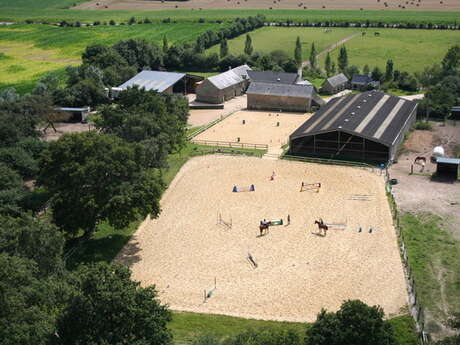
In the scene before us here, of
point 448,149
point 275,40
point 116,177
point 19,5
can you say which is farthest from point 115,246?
point 19,5

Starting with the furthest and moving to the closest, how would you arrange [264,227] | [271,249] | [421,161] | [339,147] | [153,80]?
[153,80], [339,147], [421,161], [264,227], [271,249]

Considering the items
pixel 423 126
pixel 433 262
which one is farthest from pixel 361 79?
pixel 433 262

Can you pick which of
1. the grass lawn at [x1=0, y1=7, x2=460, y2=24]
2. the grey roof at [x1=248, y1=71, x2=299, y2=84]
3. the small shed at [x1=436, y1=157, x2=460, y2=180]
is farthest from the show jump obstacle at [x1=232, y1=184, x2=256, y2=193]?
the grass lawn at [x1=0, y1=7, x2=460, y2=24]

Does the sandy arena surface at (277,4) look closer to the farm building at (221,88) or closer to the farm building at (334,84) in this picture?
the farm building at (334,84)

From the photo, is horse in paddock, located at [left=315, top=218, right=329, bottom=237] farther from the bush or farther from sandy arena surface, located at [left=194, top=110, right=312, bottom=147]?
the bush

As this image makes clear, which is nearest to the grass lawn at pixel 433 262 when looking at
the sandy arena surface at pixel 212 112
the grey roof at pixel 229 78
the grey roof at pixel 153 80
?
the sandy arena surface at pixel 212 112

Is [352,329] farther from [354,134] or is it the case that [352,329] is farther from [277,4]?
[277,4]

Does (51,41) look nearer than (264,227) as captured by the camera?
No

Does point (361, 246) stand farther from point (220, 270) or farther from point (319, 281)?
point (220, 270)
